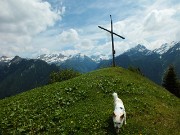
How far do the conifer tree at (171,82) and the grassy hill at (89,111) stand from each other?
47.6 meters

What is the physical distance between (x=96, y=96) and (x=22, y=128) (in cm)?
1118

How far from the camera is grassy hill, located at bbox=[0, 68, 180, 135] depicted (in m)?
29.1

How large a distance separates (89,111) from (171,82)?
62540mm

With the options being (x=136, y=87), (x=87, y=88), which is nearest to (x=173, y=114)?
(x=136, y=87)

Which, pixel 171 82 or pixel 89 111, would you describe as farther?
pixel 171 82

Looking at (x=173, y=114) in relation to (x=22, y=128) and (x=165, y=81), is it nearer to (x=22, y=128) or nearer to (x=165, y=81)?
(x=22, y=128)

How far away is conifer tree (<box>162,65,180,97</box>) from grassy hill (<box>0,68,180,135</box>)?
47.6 m

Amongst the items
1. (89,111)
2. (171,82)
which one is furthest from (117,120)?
(171,82)

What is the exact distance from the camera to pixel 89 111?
32.7 meters

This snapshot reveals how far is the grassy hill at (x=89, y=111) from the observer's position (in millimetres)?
29075

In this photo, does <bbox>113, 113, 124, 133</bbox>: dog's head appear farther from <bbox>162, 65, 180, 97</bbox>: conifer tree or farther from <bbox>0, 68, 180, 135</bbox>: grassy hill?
<bbox>162, 65, 180, 97</bbox>: conifer tree

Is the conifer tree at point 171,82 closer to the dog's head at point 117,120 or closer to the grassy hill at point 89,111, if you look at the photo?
the grassy hill at point 89,111

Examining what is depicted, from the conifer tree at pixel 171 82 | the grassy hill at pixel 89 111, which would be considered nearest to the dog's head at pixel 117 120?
the grassy hill at pixel 89 111

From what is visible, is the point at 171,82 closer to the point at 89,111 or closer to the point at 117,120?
the point at 89,111
